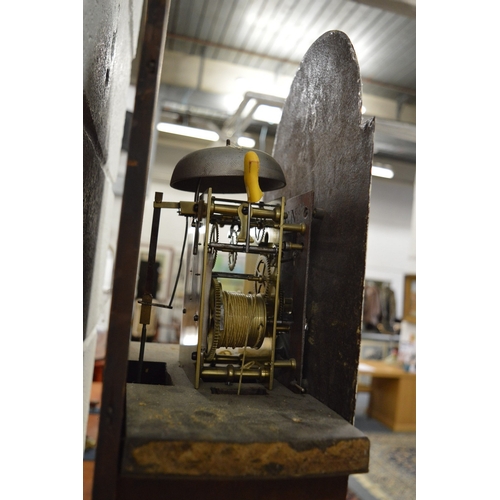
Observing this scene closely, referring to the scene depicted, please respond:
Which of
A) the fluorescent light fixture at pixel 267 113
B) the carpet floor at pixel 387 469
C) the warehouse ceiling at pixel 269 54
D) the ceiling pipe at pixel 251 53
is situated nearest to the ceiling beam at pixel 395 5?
the warehouse ceiling at pixel 269 54

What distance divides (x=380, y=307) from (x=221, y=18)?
595cm

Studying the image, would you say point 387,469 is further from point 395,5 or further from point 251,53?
point 251,53

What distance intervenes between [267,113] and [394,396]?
3.84 m

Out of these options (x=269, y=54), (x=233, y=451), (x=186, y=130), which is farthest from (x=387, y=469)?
(x=269, y=54)

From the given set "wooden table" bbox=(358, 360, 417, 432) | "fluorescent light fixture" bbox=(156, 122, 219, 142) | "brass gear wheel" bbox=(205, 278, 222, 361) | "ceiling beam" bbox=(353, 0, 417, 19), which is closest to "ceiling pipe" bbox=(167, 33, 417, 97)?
"fluorescent light fixture" bbox=(156, 122, 219, 142)

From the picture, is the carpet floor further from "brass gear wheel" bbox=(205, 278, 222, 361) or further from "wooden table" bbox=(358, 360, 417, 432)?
"brass gear wheel" bbox=(205, 278, 222, 361)

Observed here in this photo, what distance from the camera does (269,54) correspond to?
529 cm

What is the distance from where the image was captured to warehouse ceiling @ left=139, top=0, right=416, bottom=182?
171 inches

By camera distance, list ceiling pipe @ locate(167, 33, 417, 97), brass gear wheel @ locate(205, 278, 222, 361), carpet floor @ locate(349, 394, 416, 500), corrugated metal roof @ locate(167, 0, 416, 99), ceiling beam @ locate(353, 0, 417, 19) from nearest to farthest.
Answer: brass gear wheel @ locate(205, 278, 222, 361), ceiling beam @ locate(353, 0, 417, 19), carpet floor @ locate(349, 394, 416, 500), corrugated metal roof @ locate(167, 0, 416, 99), ceiling pipe @ locate(167, 33, 417, 97)

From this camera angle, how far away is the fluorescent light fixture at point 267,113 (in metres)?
4.87

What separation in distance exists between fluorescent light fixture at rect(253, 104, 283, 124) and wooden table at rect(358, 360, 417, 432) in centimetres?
326
